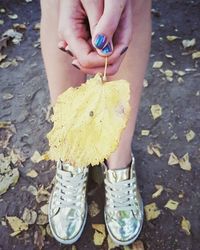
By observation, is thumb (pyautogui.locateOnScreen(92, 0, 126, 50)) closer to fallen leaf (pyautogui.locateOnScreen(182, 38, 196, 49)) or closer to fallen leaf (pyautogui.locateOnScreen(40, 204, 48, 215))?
fallen leaf (pyautogui.locateOnScreen(40, 204, 48, 215))

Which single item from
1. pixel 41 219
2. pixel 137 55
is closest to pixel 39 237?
pixel 41 219

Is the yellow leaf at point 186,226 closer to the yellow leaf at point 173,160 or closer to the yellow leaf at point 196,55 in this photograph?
the yellow leaf at point 173,160

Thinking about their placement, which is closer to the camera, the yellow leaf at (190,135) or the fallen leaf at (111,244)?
the fallen leaf at (111,244)

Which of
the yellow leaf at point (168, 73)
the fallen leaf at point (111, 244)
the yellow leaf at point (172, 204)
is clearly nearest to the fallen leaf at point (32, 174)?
the fallen leaf at point (111, 244)

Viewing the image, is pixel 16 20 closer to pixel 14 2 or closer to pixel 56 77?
pixel 14 2

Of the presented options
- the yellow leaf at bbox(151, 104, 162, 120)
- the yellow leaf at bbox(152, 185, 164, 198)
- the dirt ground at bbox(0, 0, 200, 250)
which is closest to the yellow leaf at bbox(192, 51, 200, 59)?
the dirt ground at bbox(0, 0, 200, 250)

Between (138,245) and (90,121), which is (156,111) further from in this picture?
(90,121)
